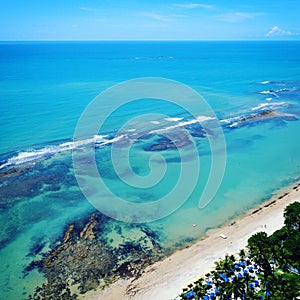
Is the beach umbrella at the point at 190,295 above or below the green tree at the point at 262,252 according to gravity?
below

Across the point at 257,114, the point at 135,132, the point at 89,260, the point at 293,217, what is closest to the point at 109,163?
the point at 135,132

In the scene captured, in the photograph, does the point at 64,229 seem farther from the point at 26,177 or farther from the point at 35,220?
the point at 26,177

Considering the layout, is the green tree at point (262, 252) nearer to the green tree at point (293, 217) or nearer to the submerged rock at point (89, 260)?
the green tree at point (293, 217)

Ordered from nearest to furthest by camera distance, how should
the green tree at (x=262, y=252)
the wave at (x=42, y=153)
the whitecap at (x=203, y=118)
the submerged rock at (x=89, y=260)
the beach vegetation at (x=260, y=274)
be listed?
the beach vegetation at (x=260, y=274) < the green tree at (x=262, y=252) < the submerged rock at (x=89, y=260) < the wave at (x=42, y=153) < the whitecap at (x=203, y=118)

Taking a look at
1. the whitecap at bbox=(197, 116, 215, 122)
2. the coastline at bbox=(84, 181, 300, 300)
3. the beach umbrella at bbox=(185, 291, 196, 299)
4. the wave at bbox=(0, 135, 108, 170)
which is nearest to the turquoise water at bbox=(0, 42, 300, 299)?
the wave at bbox=(0, 135, 108, 170)

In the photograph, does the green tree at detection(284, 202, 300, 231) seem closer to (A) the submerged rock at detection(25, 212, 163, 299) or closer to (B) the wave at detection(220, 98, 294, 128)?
(A) the submerged rock at detection(25, 212, 163, 299)

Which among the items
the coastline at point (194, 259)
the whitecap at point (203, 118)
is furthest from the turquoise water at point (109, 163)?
the whitecap at point (203, 118)

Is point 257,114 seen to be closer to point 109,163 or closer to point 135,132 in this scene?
point 135,132

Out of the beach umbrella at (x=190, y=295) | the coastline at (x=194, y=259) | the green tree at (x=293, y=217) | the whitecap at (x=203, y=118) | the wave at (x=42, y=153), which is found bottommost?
the coastline at (x=194, y=259)

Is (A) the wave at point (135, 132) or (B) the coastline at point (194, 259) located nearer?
(B) the coastline at point (194, 259)
